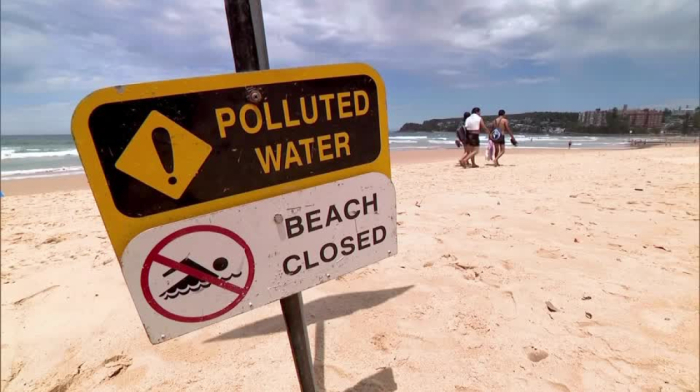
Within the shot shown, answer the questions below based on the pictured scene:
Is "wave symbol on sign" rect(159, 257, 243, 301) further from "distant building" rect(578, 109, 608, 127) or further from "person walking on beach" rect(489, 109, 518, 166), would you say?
"distant building" rect(578, 109, 608, 127)

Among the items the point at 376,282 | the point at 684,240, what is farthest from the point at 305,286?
the point at 684,240

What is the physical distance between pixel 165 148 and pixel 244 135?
19 cm

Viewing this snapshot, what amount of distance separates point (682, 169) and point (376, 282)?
7.82m

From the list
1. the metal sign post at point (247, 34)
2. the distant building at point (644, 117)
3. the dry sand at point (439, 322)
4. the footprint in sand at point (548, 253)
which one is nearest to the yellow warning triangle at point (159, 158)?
the metal sign post at point (247, 34)

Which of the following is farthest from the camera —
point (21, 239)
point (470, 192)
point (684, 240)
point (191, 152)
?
point (470, 192)

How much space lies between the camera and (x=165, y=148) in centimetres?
79

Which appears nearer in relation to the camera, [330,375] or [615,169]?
[330,375]

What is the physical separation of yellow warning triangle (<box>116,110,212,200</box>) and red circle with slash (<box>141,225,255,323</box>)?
0.11 metres

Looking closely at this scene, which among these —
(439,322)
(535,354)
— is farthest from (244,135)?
(535,354)

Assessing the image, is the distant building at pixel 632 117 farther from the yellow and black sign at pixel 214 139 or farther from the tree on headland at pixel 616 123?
the yellow and black sign at pixel 214 139

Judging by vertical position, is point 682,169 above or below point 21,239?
below

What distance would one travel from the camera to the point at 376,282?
2.43 m

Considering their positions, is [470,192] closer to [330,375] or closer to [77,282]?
[330,375]

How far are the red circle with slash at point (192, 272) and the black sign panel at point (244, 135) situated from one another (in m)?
0.08
